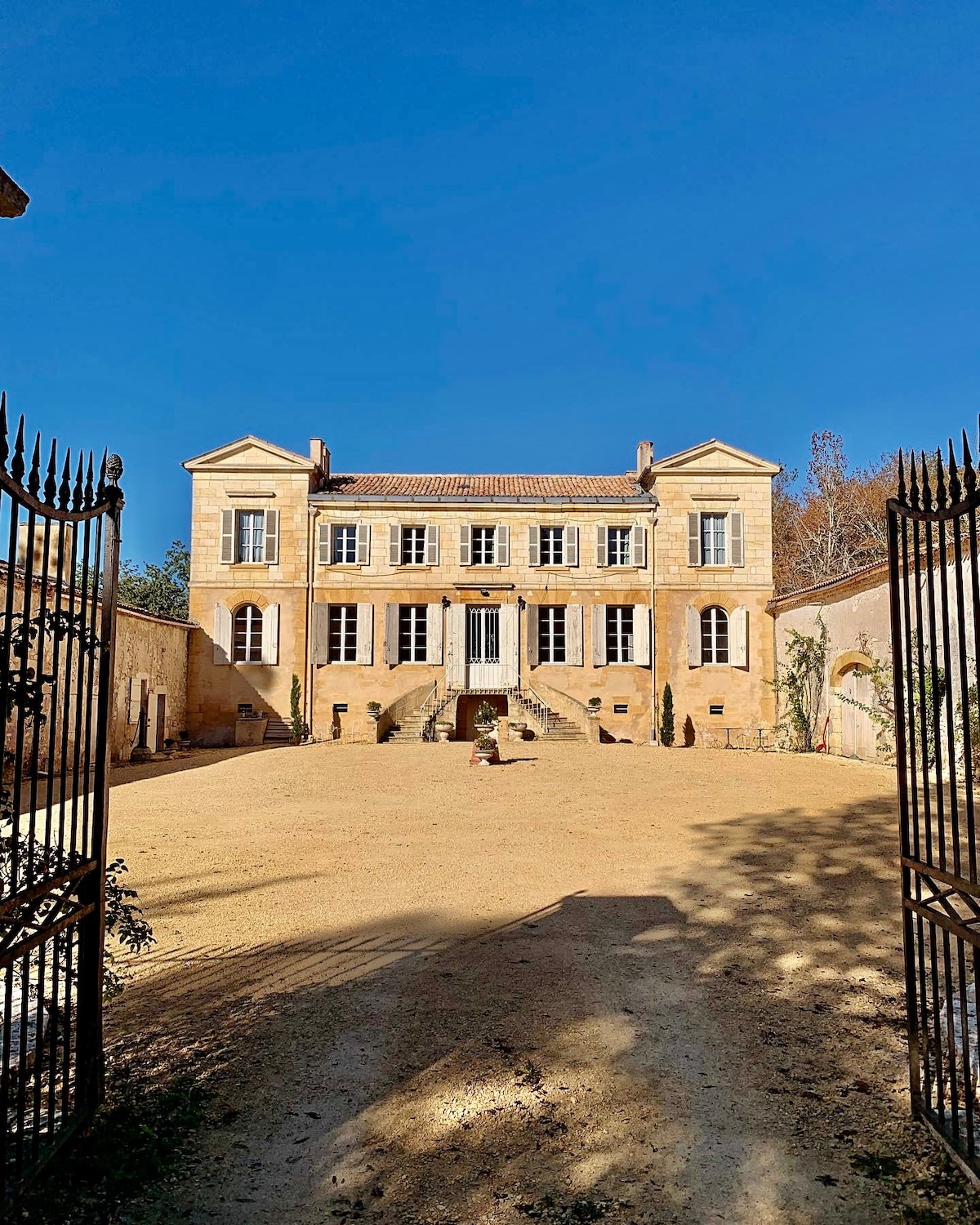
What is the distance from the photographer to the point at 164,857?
7.84 metres

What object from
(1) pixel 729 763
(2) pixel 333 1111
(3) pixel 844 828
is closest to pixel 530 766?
(1) pixel 729 763

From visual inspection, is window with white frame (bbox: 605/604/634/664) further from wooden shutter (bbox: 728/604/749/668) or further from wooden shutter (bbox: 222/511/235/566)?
wooden shutter (bbox: 222/511/235/566)

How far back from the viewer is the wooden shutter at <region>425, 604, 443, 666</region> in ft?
72.4

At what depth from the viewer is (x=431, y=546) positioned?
22.5 metres

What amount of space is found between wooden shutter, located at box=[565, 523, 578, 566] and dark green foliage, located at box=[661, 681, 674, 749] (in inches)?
159

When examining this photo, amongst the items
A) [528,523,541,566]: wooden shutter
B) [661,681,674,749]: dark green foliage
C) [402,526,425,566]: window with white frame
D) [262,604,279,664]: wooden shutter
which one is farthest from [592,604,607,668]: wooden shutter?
[262,604,279,664]: wooden shutter

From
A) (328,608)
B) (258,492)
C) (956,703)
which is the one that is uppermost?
(258,492)

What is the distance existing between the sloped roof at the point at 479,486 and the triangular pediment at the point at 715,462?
1038 millimetres

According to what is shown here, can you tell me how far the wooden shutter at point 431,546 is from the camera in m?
22.5

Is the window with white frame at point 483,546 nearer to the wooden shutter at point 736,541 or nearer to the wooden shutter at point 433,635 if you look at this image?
the wooden shutter at point 433,635

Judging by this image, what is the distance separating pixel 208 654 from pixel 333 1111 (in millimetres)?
19629

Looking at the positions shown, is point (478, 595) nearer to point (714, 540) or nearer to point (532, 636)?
point (532, 636)

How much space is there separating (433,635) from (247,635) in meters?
4.84

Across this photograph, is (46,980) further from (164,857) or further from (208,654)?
(208,654)
